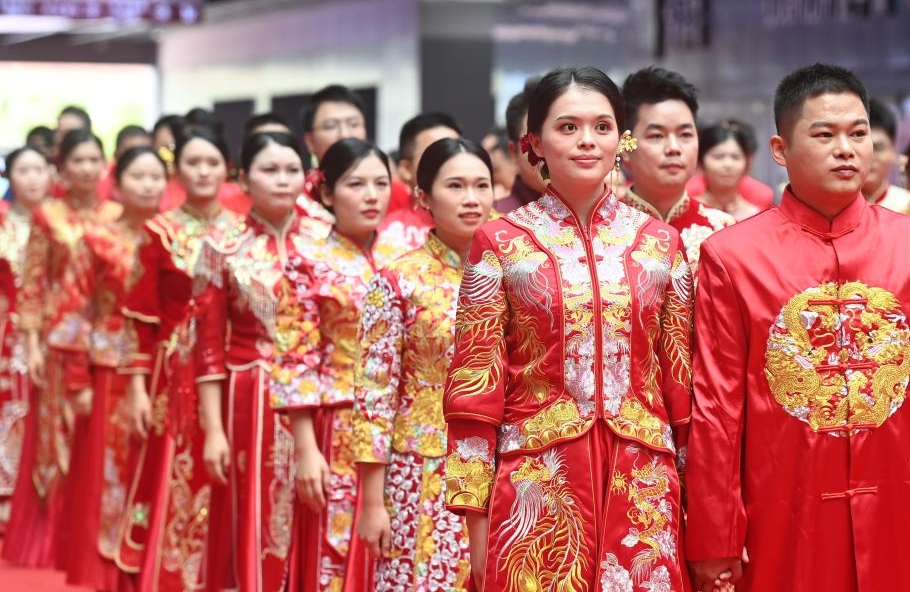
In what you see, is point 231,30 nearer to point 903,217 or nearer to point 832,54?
point 832,54

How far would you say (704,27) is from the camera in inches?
418

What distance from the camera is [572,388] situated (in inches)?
114

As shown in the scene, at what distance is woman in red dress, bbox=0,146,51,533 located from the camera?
761cm

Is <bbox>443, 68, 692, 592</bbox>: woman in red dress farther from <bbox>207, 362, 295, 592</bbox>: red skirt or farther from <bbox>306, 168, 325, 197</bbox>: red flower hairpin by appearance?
<bbox>207, 362, 295, 592</bbox>: red skirt

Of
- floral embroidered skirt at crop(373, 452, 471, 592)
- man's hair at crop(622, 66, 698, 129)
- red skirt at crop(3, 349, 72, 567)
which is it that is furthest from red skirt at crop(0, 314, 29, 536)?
man's hair at crop(622, 66, 698, 129)

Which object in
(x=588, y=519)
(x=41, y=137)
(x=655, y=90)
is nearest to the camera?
(x=588, y=519)

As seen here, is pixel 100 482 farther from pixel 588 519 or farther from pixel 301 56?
pixel 301 56

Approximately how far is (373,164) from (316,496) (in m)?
0.86

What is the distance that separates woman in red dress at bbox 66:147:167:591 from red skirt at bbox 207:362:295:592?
1.34m

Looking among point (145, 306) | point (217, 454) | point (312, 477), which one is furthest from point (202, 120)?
point (312, 477)

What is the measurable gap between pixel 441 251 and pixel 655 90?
1.96 feet

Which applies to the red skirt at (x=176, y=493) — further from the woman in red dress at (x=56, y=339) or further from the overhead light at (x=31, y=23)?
the overhead light at (x=31, y=23)

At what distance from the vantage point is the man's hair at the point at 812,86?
298 cm

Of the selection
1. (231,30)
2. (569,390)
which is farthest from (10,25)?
(569,390)
